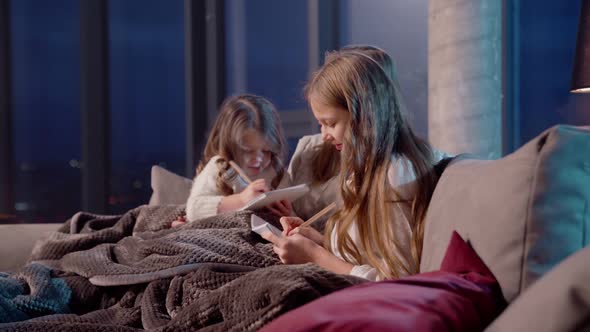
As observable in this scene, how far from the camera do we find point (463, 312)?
2.32 feet

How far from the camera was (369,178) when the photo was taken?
1.36m

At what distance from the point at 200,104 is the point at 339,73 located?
9.14 ft

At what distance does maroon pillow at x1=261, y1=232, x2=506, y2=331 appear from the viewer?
2.08 ft

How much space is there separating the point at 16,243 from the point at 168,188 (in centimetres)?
57

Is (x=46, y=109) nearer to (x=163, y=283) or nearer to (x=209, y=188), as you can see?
(x=209, y=188)

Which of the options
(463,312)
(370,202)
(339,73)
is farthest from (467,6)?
(463,312)

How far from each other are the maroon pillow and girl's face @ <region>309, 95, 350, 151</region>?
69cm

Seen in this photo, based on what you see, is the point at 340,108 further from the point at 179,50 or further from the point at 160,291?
the point at 179,50

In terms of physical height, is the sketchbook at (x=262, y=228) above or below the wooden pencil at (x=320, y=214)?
below

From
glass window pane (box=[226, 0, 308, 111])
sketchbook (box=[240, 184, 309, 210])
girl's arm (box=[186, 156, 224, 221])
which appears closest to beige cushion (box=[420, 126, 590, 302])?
sketchbook (box=[240, 184, 309, 210])

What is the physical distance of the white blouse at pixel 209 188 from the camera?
205cm

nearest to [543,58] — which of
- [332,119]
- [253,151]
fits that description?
[253,151]

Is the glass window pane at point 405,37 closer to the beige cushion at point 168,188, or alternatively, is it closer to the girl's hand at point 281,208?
the beige cushion at point 168,188

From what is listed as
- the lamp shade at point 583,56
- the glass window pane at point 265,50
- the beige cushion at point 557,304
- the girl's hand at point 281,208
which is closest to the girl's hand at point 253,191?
the girl's hand at point 281,208
